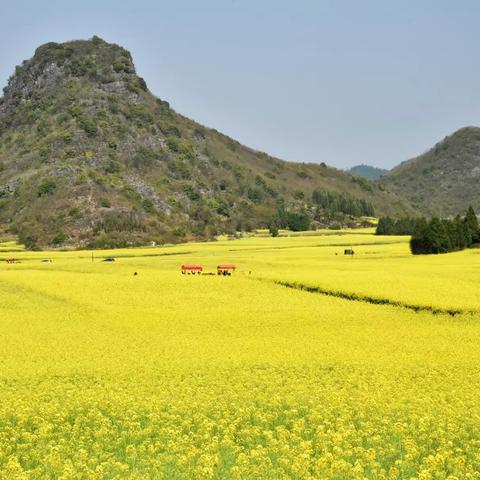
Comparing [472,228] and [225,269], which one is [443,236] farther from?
[225,269]

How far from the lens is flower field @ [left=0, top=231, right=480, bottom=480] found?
16.5 metres

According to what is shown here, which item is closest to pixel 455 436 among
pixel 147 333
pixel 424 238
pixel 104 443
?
pixel 104 443

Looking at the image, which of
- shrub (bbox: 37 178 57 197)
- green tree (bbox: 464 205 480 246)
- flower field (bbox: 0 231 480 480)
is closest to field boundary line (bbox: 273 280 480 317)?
flower field (bbox: 0 231 480 480)

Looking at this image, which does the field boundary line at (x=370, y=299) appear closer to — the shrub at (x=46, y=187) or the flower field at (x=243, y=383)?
the flower field at (x=243, y=383)

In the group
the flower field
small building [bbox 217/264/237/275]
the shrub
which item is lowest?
the flower field

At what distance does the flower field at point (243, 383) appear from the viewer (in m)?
16.5

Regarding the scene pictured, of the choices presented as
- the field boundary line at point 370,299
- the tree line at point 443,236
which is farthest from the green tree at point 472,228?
the field boundary line at point 370,299

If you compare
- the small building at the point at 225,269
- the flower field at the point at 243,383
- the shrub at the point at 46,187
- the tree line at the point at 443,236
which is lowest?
the flower field at the point at 243,383

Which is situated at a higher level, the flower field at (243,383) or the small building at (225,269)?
the small building at (225,269)

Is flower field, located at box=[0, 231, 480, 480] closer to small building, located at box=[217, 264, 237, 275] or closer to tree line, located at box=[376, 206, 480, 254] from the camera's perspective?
small building, located at box=[217, 264, 237, 275]

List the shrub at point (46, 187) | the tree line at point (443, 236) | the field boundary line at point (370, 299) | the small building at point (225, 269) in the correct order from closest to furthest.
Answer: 1. the field boundary line at point (370, 299)
2. the small building at point (225, 269)
3. the tree line at point (443, 236)
4. the shrub at point (46, 187)

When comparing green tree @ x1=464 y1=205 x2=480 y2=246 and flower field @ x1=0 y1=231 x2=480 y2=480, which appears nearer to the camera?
flower field @ x1=0 y1=231 x2=480 y2=480

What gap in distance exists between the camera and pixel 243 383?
24.2 meters

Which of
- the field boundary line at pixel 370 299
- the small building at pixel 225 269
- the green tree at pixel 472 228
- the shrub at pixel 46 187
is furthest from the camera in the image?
the shrub at pixel 46 187
